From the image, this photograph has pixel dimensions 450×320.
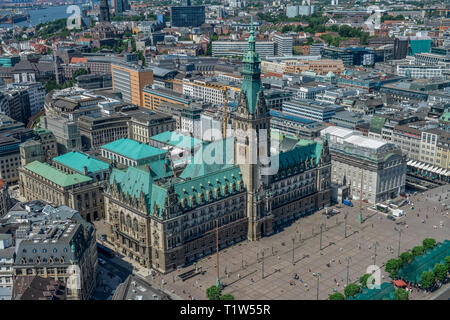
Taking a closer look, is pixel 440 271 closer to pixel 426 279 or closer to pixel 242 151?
pixel 426 279

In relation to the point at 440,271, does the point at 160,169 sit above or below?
above

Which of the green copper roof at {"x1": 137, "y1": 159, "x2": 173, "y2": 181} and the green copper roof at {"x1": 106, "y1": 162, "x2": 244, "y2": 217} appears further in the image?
the green copper roof at {"x1": 137, "y1": 159, "x2": 173, "y2": 181}

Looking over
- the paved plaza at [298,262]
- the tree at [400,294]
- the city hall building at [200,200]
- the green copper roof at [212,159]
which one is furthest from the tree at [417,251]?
the green copper roof at [212,159]

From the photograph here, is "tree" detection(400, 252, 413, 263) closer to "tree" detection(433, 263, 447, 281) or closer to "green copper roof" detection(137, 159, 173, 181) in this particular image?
"tree" detection(433, 263, 447, 281)

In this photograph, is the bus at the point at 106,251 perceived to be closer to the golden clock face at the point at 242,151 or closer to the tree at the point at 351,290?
the golden clock face at the point at 242,151

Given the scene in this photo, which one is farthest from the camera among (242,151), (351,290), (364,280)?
(242,151)

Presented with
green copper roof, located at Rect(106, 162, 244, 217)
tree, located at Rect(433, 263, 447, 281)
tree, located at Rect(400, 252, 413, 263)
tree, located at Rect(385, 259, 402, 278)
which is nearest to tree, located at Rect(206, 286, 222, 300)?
green copper roof, located at Rect(106, 162, 244, 217)

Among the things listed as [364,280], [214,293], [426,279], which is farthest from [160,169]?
[426,279]
